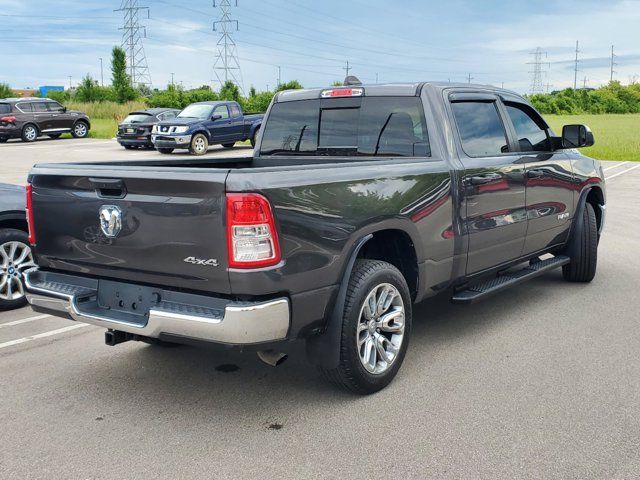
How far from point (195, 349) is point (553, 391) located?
2487 mm

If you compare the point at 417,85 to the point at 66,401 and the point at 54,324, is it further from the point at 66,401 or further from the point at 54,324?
the point at 54,324

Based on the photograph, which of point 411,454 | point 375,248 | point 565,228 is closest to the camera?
point 411,454

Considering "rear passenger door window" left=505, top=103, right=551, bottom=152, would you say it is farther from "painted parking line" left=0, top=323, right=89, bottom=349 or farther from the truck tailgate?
"painted parking line" left=0, top=323, right=89, bottom=349

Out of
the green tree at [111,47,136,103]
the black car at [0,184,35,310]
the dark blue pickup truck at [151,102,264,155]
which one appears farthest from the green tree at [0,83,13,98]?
the black car at [0,184,35,310]

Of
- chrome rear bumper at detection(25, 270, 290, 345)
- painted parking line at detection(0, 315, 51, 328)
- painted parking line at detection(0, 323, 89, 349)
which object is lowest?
painted parking line at detection(0, 323, 89, 349)

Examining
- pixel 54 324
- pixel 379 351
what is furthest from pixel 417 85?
pixel 54 324

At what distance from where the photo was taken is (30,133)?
33.1m

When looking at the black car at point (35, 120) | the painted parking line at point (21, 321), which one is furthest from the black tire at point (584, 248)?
the black car at point (35, 120)

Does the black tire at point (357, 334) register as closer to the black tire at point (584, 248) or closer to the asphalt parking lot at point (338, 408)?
the asphalt parking lot at point (338, 408)

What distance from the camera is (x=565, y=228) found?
21.6ft

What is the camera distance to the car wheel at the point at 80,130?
115 ft

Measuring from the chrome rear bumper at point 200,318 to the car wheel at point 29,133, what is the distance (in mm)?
31754

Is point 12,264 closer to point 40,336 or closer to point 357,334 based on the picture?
point 40,336

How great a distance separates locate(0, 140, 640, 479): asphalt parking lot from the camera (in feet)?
11.2
